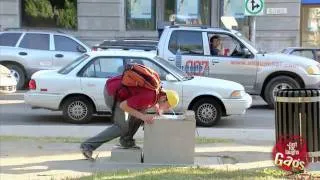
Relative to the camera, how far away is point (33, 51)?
19.3 m

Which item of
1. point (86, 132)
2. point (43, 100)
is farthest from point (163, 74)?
point (43, 100)

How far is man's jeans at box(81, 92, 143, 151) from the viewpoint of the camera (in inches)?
334

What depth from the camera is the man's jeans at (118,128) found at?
8.48 meters

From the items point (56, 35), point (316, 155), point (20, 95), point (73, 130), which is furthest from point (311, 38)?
point (316, 155)

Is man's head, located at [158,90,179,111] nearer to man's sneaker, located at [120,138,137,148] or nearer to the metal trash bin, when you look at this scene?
man's sneaker, located at [120,138,137,148]

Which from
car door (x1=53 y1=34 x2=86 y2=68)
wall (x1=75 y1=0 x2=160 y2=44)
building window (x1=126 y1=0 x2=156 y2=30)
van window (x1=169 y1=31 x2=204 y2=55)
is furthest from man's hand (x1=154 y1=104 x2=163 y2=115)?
building window (x1=126 y1=0 x2=156 y2=30)

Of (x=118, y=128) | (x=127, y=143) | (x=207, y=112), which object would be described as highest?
(x=118, y=128)

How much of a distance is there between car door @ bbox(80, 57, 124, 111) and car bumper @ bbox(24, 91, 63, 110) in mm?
571

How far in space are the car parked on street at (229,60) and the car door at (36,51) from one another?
529cm

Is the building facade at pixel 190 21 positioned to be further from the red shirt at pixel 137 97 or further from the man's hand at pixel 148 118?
the man's hand at pixel 148 118

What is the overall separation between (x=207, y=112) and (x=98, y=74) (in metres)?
2.28

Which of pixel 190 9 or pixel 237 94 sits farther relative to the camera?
pixel 190 9

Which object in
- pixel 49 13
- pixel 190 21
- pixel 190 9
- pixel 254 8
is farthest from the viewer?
pixel 190 9

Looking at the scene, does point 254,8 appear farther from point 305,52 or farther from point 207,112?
point 207,112
